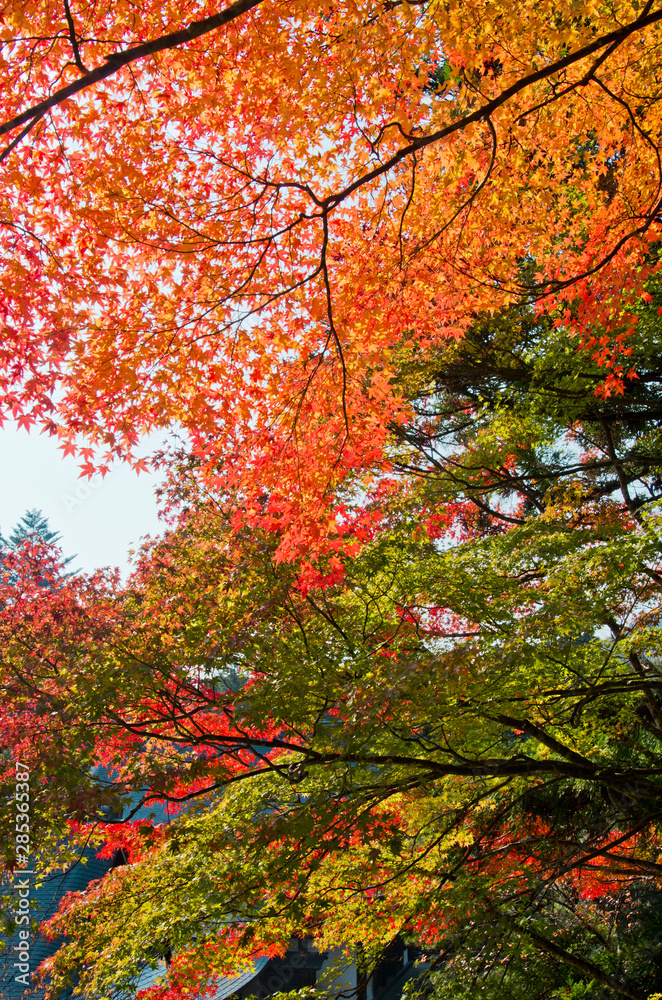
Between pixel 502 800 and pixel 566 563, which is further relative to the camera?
pixel 502 800

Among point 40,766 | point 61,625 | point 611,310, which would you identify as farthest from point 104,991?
point 611,310

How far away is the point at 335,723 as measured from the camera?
17.3 feet

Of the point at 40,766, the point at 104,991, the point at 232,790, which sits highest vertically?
the point at 40,766

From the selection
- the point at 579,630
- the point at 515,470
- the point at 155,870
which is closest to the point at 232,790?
the point at 155,870

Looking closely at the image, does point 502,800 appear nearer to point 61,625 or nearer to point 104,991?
point 104,991

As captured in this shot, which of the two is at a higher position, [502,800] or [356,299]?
[356,299]

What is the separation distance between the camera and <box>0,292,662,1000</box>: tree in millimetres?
4840

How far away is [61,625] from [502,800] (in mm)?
6043

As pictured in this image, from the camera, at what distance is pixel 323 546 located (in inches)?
197

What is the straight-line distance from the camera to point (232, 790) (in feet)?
20.5

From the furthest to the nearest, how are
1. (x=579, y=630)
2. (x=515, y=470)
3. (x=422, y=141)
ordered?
(x=515, y=470) < (x=579, y=630) < (x=422, y=141)

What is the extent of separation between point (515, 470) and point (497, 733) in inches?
206

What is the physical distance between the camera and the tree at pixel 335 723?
484cm

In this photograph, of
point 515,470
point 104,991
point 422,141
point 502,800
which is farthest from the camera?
point 515,470
